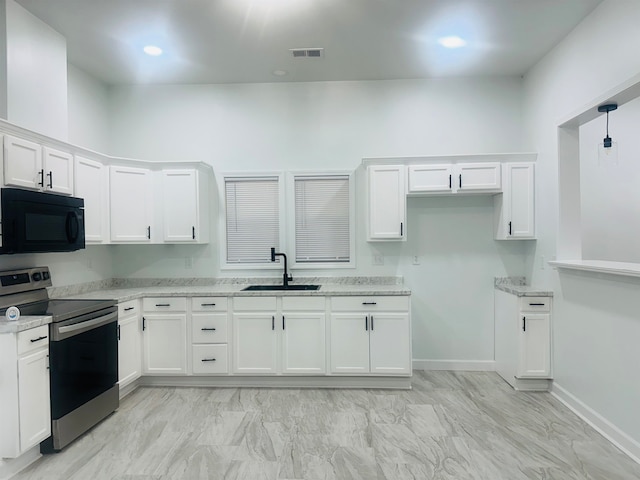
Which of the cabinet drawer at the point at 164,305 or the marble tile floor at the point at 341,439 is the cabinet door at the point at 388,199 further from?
the cabinet drawer at the point at 164,305

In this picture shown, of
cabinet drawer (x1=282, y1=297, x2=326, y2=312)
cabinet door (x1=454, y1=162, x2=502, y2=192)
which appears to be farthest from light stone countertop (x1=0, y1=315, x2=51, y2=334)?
cabinet door (x1=454, y1=162, x2=502, y2=192)

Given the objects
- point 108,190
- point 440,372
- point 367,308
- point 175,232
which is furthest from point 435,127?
point 108,190

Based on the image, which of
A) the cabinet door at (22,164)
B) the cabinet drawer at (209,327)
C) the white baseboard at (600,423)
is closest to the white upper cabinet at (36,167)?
the cabinet door at (22,164)

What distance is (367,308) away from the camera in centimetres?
348

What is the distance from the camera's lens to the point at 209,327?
3557mm

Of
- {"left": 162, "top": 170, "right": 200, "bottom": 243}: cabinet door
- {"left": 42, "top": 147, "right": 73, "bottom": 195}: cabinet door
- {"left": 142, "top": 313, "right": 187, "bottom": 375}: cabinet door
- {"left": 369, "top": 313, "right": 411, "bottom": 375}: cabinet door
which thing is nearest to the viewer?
{"left": 42, "top": 147, "right": 73, "bottom": 195}: cabinet door

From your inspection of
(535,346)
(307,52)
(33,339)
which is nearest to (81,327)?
(33,339)

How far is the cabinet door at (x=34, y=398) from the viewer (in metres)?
2.24

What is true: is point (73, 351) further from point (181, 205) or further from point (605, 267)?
point (605, 267)

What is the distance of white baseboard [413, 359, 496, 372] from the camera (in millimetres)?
3955

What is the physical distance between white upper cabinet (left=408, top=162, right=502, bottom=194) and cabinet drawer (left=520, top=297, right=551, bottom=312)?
1132 mm

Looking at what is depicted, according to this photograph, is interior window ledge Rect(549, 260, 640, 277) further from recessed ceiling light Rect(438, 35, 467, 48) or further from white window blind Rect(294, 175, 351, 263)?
recessed ceiling light Rect(438, 35, 467, 48)

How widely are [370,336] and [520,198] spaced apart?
A: 2105 millimetres

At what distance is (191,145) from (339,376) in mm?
3084
